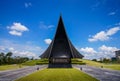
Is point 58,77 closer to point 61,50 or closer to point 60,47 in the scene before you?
point 61,50

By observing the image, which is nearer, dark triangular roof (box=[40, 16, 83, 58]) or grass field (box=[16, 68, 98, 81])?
grass field (box=[16, 68, 98, 81])

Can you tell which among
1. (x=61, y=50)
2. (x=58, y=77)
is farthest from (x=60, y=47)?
(x=58, y=77)

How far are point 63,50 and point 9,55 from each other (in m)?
37.4

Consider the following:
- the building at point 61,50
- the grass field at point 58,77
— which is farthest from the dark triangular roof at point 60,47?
the grass field at point 58,77

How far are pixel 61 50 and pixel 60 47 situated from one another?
1.03m

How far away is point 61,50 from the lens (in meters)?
38.8

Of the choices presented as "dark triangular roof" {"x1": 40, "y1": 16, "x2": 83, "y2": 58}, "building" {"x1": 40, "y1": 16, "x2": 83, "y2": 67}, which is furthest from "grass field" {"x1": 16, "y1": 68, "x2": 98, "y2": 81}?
"dark triangular roof" {"x1": 40, "y1": 16, "x2": 83, "y2": 58}

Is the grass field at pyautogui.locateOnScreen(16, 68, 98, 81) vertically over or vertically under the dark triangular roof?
under

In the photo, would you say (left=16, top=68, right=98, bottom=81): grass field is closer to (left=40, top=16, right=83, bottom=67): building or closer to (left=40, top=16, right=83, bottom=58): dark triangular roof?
(left=40, top=16, right=83, bottom=67): building

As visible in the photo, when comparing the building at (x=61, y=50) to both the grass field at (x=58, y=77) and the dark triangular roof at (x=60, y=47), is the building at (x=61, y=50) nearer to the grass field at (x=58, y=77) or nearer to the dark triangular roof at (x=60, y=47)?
the dark triangular roof at (x=60, y=47)

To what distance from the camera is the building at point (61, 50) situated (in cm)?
3800

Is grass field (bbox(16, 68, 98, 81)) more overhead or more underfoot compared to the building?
more underfoot

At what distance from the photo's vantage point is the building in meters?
38.0

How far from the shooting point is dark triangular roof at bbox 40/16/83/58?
38.1 m
